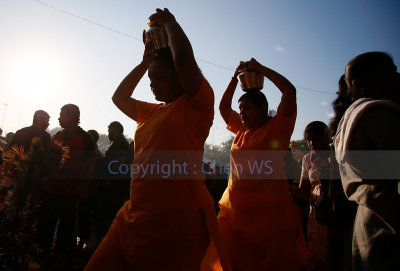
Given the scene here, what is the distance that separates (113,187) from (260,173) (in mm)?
3094

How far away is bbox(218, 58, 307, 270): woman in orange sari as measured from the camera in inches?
101

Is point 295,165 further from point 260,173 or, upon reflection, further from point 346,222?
point 346,222

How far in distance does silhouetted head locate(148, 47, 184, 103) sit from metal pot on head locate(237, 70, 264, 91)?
1268 mm

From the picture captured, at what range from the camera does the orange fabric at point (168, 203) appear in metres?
1.55

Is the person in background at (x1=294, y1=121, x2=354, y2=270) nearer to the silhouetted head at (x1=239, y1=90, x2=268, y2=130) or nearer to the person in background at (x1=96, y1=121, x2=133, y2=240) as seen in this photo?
the silhouetted head at (x1=239, y1=90, x2=268, y2=130)

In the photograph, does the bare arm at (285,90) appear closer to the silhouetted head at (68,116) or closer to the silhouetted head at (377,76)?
the silhouetted head at (377,76)

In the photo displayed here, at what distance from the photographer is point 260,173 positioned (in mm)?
2654

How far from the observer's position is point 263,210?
260 cm

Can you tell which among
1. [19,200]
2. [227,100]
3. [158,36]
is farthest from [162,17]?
[19,200]

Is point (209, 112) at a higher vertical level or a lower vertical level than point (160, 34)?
lower

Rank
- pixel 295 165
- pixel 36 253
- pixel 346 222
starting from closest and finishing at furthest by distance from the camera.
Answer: pixel 346 222 < pixel 36 253 < pixel 295 165

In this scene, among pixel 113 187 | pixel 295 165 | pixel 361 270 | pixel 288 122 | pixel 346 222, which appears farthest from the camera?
pixel 113 187

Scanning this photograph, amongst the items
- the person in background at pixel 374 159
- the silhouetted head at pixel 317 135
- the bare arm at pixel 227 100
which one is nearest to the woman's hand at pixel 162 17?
the person in background at pixel 374 159

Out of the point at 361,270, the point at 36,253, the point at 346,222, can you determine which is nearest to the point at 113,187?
the point at 36,253
